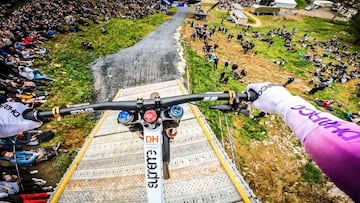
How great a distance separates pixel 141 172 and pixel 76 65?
16518 millimetres

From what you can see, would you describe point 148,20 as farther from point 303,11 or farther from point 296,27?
point 303,11

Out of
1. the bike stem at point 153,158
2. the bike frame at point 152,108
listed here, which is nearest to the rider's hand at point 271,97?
the bike frame at point 152,108

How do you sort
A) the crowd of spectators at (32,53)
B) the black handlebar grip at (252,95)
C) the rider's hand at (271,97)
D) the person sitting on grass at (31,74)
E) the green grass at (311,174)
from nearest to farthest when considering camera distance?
the rider's hand at (271,97) → the black handlebar grip at (252,95) → the crowd of spectators at (32,53) → the green grass at (311,174) → the person sitting on grass at (31,74)

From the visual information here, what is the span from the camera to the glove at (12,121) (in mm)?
3356

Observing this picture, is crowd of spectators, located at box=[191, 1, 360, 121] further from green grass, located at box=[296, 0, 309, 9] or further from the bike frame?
green grass, located at box=[296, 0, 309, 9]

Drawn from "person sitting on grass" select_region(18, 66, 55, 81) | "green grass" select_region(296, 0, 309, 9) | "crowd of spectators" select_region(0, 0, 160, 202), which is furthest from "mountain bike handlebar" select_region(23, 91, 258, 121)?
"green grass" select_region(296, 0, 309, 9)

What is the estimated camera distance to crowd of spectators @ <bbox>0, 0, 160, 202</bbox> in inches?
412

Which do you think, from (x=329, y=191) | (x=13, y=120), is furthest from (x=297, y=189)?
(x=13, y=120)

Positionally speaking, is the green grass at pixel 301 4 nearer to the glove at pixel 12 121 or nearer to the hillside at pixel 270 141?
the hillside at pixel 270 141

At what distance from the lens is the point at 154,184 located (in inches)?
162

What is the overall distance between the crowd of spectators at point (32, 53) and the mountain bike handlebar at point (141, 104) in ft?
18.9

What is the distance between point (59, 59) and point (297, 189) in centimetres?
2109

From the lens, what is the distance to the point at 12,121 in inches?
136

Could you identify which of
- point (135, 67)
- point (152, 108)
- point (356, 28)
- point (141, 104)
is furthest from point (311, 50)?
point (141, 104)
